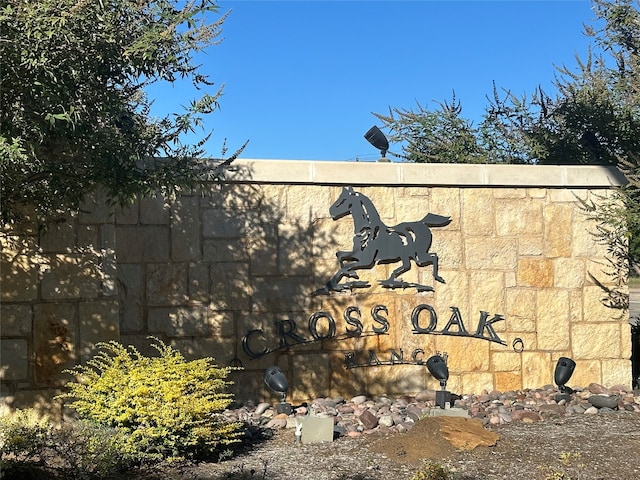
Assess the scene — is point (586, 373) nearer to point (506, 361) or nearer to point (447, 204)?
point (506, 361)

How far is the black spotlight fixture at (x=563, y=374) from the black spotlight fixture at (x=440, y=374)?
1.43 metres

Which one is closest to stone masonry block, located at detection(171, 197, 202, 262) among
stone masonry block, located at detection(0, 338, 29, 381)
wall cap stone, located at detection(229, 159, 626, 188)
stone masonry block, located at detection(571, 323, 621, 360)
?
wall cap stone, located at detection(229, 159, 626, 188)

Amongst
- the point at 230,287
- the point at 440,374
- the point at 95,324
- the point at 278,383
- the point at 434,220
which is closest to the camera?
the point at 95,324

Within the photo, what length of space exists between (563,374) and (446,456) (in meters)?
3.12

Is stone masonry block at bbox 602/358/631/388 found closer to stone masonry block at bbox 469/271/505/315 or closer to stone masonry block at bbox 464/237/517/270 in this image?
stone masonry block at bbox 469/271/505/315

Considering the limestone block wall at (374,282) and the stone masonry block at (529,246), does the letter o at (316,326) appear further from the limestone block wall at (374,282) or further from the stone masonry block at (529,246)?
the stone masonry block at (529,246)

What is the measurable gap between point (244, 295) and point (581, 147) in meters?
6.71

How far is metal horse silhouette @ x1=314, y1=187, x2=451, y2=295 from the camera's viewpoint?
916 cm

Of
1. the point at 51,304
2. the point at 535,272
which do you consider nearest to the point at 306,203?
the point at 535,272

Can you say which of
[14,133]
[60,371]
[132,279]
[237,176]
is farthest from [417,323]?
[14,133]

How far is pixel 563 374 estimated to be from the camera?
9070 mm

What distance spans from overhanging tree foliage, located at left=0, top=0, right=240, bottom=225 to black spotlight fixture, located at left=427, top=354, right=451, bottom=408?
354 centimetres

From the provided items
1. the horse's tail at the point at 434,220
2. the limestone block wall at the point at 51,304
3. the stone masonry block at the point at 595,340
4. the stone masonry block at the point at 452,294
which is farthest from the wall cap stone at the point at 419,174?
the limestone block wall at the point at 51,304

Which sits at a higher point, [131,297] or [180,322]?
[131,297]
